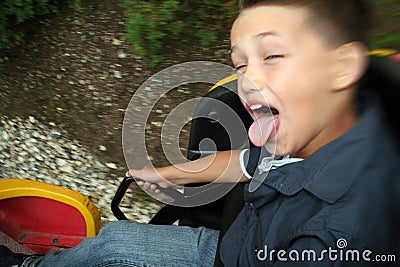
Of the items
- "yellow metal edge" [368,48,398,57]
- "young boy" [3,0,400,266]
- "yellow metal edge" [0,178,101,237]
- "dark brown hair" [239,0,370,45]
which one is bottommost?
"yellow metal edge" [0,178,101,237]

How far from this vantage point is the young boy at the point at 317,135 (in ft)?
2.61

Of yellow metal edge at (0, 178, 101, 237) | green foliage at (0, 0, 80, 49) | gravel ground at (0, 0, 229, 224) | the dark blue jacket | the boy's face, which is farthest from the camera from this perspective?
green foliage at (0, 0, 80, 49)

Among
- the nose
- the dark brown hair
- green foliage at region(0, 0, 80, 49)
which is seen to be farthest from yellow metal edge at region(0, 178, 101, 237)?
green foliage at region(0, 0, 80, 49)

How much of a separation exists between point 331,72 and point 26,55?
2146 millimetres

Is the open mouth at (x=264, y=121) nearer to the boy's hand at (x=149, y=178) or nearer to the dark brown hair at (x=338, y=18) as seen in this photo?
the dark brown hair at (x=338, y=18)

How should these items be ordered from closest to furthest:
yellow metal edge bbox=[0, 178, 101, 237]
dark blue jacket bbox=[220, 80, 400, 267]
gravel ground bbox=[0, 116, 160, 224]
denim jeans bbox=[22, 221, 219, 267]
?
dark blue jacket bbox=[220, 80, 400, 267] → denim jeans bbox=[22, 221, 219, 267] → yellow metal edge bbox=[0, 178, 101, 237] → gravel ground bbox=[0, 116, 160, 224]

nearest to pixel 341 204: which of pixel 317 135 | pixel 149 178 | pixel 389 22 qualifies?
pixel 317 135

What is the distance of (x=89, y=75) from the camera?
2.55m

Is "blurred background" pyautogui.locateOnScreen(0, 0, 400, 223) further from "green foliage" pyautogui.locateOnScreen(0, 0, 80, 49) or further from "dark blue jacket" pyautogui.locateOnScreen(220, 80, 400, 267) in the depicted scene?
"dark blue jacket" pyautogui.locateOnScreen(220, 80, 400, 267)

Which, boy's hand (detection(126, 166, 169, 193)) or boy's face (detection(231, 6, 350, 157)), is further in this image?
boy's hand (detection(126, 166, 169, 193))

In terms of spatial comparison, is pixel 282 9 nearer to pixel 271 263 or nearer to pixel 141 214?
pixel 271 263

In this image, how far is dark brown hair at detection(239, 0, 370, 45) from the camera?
889mm

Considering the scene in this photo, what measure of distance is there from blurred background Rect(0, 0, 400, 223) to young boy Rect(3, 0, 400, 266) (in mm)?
1186

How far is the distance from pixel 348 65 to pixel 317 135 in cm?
13
